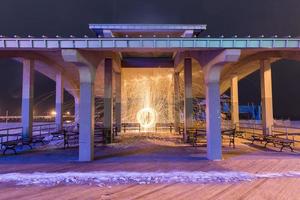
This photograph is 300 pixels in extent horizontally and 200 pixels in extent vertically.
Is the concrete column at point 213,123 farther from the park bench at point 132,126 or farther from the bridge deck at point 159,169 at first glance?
the park bench at point 132,126

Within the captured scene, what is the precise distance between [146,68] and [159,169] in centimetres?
1323

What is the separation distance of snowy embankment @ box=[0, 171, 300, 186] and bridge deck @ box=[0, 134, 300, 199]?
317 mm

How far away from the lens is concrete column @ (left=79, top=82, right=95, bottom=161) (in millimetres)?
9500

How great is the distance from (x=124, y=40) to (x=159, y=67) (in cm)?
1102

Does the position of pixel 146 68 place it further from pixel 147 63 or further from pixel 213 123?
pixel 213 123

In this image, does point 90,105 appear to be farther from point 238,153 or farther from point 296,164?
point 296,164

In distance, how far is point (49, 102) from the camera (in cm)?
8031

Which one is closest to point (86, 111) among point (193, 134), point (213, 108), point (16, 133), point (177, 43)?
point (177, 43)

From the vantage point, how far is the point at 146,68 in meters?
20.3

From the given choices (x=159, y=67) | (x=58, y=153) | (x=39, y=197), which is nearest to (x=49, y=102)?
(x=159, y=67)

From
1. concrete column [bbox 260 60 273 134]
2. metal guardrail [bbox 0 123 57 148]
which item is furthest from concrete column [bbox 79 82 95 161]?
concrete column [bbox 260 60 273 134]

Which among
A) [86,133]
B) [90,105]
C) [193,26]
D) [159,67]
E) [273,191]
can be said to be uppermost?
[193,26]

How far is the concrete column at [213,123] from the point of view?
31.3 ft

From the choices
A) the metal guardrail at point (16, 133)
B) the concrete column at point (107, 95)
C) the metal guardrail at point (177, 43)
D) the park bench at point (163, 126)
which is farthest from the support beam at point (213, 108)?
the park bench at point (163, 126)
